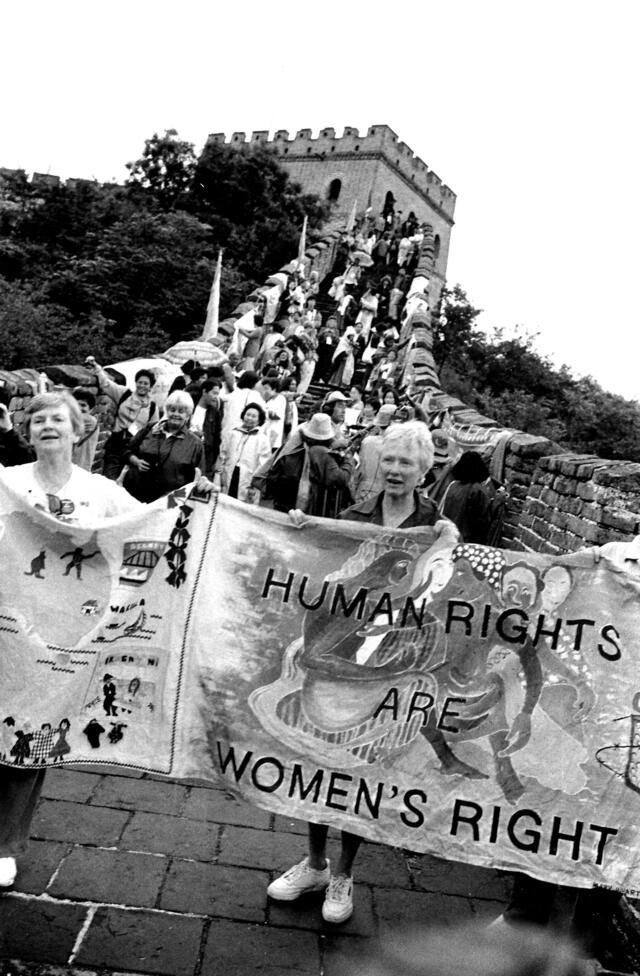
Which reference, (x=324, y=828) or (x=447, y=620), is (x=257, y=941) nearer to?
(x=324, y=828)

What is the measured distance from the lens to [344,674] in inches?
135

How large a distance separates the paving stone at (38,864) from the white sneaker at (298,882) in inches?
33.8

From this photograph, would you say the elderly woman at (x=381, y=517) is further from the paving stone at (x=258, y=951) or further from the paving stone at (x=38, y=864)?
the paving stone at (x=38, y=864)

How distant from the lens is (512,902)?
11.3 feet

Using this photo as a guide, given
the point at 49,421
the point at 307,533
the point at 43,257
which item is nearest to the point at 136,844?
the point at 307,533

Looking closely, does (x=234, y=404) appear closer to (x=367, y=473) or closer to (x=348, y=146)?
(x=367, y=473)

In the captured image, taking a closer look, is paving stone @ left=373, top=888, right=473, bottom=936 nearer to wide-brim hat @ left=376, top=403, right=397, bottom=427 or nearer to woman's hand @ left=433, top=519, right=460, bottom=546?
woman's hand @ left=433, top=519, right=460, bottom=546

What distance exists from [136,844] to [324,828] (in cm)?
81

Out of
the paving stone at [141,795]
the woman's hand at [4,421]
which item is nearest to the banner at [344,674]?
the paving stone at [141,795]

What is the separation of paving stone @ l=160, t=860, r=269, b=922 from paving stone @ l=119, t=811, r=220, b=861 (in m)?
0.10

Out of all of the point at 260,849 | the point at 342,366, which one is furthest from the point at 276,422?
the point at 342,366

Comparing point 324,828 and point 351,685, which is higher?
point 351,685

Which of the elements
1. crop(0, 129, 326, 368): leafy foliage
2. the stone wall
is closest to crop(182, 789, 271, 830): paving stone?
the stone wall

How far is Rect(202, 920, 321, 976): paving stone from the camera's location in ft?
9.91
